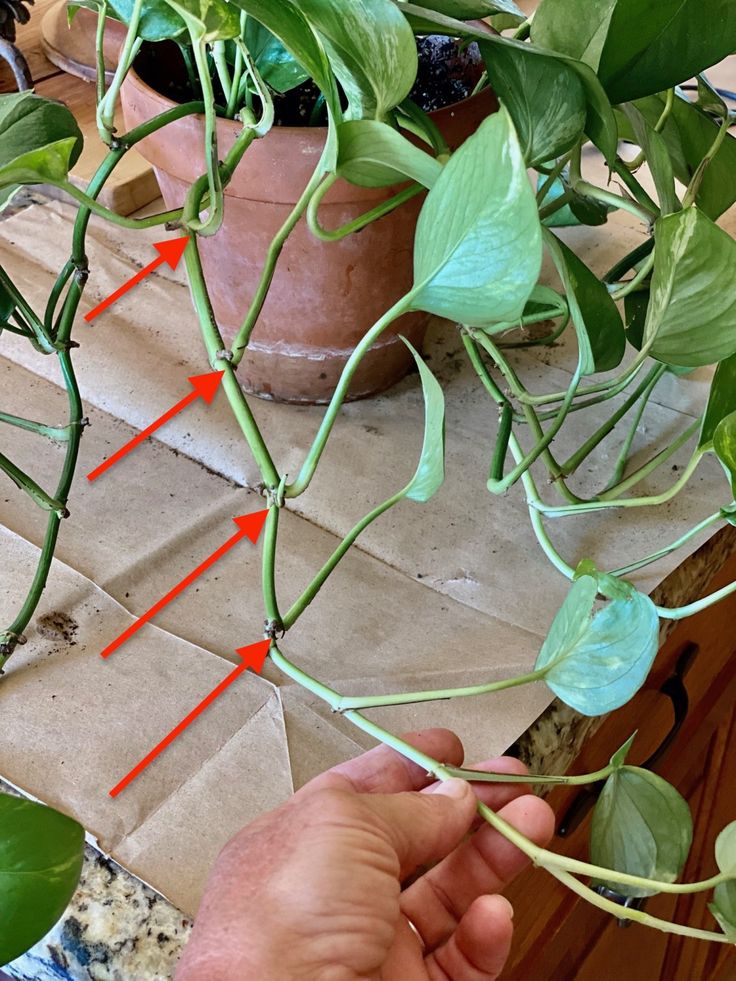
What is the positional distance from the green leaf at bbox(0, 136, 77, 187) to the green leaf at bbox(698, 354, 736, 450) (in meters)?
0.28

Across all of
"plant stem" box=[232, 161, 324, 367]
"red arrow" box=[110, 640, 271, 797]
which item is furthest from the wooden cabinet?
"plant stem" box=[232, 161, 324, 367]

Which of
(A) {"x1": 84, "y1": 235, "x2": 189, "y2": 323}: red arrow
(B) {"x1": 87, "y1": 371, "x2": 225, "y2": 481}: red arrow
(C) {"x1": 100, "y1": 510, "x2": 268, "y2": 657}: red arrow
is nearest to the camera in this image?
(C) {"x1": 100, "y1": 510, "x2": 268, "y2": 657}: red arrow

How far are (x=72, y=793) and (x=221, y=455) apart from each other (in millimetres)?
246

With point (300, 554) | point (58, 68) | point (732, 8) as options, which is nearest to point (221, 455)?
point (300, 554)

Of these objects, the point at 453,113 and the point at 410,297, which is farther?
the point at 453,113

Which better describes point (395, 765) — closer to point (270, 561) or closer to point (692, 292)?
point (270, 561)

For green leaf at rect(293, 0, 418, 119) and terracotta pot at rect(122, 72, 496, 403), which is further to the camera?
terracotta pot at rect(122, 72, 496, 403)

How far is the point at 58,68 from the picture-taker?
36.4 inches

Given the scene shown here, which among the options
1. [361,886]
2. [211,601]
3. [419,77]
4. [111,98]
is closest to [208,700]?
[211,601]

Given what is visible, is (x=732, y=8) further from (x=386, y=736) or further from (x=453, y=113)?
(x=386, y=736)

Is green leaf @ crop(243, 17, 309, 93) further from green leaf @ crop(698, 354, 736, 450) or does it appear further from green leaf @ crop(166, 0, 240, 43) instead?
green leaf @ crop(698, 354, 736, 450)

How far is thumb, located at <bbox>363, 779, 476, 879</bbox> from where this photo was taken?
32 centimetres

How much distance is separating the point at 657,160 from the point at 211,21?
0.61 feet

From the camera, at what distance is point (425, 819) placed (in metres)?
0.33
